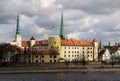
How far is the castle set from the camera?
145 metres

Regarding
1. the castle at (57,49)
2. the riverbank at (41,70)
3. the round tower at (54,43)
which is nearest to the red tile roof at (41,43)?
the castle at (57,49)

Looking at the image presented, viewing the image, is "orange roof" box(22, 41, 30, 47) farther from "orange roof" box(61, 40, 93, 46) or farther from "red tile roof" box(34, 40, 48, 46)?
"orange roof" box(61, 40, 93, 46)

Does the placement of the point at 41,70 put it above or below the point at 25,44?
below

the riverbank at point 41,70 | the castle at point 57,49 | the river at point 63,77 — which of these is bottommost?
the river at point 63,77

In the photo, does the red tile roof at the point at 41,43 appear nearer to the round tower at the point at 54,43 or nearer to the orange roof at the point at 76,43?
the round tower at the point at 54,43

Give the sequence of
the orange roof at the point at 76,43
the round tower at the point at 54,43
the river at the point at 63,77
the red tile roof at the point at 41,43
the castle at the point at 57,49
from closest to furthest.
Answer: the river at the point at 63,77, the castle at the point at 57,49, the round tower at the point at 54,43, the red tile roof at the point at 41,43, the orange roof at the point at 76,43

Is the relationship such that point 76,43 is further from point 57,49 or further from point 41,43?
point 57,49

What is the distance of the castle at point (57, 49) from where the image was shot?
475 feet

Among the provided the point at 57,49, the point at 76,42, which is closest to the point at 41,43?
the point at 57,49

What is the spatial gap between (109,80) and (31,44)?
10435 centimetres

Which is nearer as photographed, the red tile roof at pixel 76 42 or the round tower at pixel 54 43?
the round tower at pixel 54 43

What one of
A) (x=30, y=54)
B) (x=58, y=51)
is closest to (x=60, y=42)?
(x=58, y=51)

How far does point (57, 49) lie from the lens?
500ft

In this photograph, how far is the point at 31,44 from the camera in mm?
171125
